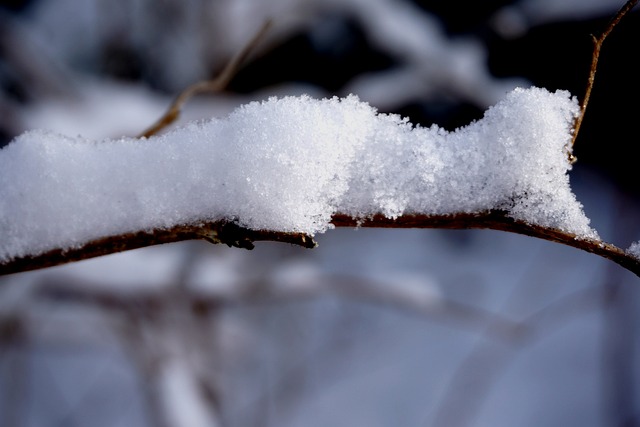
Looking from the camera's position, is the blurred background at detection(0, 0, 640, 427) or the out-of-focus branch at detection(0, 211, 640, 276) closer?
the out-of-focus branch at detection(0, 211, 640, 276)

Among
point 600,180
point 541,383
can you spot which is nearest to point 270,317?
point 541,383

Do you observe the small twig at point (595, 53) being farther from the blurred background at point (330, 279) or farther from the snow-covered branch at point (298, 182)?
the blurred background at point (330, 279)

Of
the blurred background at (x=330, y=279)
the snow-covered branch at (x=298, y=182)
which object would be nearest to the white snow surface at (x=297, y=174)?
the snow-covered branch at (x=298, y=182)

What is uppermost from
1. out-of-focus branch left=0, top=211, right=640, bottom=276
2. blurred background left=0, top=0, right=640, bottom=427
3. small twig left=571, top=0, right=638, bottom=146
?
blurred background left=0, top=0, right=640, bottom=427

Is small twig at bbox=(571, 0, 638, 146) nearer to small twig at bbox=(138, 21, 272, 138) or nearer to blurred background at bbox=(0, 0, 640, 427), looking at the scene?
small twig at bbox=(138, 21, 272, 138)

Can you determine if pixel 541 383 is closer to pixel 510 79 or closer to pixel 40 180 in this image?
pixel 510 79

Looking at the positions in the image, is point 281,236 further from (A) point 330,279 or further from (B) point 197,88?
(A) point 330,279

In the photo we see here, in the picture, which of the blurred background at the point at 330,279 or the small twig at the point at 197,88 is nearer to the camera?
the small twig at the point at 197,88

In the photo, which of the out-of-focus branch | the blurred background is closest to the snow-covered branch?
the out-of-focus branch
